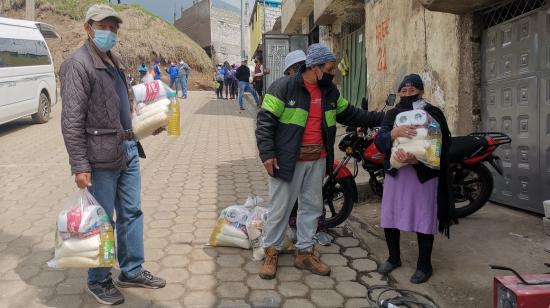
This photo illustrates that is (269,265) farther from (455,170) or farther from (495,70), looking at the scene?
(495,70)

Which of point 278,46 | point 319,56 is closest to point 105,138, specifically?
point 319,56

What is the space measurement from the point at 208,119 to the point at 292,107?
11037 mm

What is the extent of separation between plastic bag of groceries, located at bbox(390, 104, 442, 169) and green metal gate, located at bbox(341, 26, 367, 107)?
7222 mm

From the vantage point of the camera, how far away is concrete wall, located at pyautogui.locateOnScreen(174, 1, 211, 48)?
135ft

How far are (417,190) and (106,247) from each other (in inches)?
83.5

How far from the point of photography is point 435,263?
3803mm

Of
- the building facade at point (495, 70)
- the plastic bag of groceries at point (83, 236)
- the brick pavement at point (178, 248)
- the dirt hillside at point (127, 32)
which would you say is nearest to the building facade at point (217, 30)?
the dirt hillside at point (127, 32)

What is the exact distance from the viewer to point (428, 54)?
5957mm

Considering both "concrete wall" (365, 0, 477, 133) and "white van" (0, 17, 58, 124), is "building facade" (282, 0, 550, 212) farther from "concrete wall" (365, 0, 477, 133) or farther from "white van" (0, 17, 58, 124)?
"white van" (0, 17, 58, 124)

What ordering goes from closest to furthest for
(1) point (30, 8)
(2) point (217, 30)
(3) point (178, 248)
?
1. (3) point (178, 248)
2. (1) point (30, 8)
3. (2) point (217, 30)

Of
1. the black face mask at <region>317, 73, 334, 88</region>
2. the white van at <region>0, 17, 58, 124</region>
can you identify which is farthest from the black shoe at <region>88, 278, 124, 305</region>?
the white van at <region>0, 17, 58, 124</region>

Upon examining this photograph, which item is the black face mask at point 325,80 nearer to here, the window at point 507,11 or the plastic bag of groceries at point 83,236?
the plastic bag of groceries at point 83,236

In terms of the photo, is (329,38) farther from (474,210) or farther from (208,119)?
(474,210)

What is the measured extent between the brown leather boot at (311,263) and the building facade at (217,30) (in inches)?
1500
